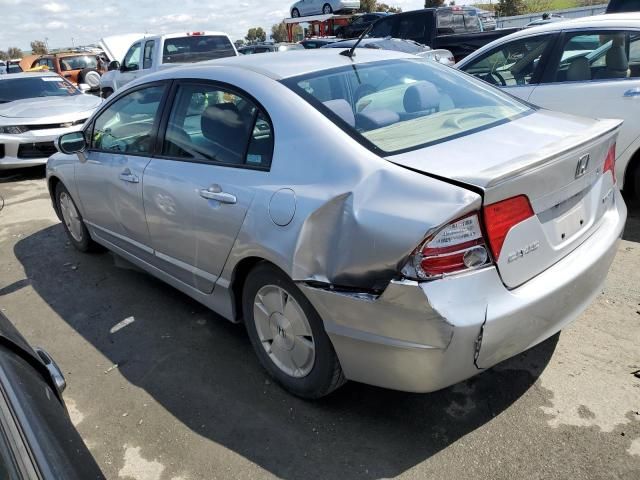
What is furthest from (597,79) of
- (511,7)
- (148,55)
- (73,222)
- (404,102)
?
(511,7)

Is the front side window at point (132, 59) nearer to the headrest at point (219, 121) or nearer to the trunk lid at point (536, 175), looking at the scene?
the headrest at point (219, 121)

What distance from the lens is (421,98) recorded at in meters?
2.93

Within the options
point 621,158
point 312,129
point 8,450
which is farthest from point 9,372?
point 621,158

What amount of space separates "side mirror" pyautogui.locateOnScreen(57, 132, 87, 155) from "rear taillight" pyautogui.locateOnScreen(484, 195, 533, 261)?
132 inches

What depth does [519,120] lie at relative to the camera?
9.02ft

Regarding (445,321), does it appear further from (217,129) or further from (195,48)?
(195,48)

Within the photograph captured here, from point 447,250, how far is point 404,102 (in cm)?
119

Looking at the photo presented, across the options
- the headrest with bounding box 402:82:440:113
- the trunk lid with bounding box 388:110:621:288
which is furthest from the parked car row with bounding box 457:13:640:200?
the headrest with bounding box 402:82:440:113

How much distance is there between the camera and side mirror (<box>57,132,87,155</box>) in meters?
4.16

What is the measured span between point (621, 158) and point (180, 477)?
→ 13.7 feet

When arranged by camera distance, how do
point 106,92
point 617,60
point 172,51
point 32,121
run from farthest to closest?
point 106,92 < point 172,51 < point 32,121 < point 617,60

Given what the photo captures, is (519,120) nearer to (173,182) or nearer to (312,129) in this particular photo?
(312,129)

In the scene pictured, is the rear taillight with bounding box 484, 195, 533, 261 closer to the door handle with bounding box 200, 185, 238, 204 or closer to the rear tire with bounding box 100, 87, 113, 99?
the door handle with bounding box 200, 185, 238, 204

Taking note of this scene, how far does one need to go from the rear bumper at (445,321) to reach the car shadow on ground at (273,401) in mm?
348
